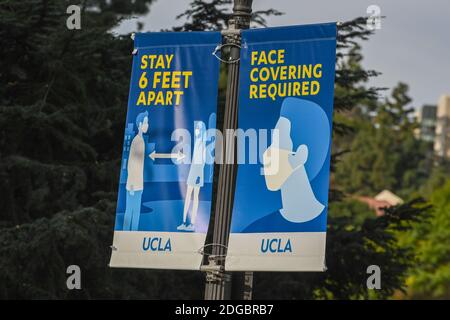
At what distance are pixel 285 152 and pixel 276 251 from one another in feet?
3.25

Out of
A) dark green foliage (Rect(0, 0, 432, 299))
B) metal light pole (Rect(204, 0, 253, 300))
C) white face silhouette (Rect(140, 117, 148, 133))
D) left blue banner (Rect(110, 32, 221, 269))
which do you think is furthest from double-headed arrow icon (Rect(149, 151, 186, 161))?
dark green foliage (Rect(0, 0, 432, 299))

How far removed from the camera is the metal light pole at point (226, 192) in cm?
1148

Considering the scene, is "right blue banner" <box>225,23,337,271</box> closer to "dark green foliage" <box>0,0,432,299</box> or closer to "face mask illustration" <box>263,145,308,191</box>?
"face mask illustration" <box>263,145,308,191</box>

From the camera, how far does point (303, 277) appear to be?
88.5 feet

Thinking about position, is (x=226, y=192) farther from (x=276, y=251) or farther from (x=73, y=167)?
(x=73, y=167)

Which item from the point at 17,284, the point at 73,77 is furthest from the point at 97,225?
the point at 73,77

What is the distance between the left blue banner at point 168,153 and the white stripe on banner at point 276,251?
1.43 ft

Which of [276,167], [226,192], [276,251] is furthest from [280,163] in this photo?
[276,251]

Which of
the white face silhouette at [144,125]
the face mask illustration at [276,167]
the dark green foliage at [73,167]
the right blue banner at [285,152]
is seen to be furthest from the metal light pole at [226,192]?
the dark green foliage at [73,167]

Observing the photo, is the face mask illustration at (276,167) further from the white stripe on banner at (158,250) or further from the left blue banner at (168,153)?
the white stripe on banner at (158,250)

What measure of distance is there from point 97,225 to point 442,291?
68.2 metres

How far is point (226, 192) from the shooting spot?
38.5ft

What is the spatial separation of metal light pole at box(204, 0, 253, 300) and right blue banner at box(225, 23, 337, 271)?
14 cm
